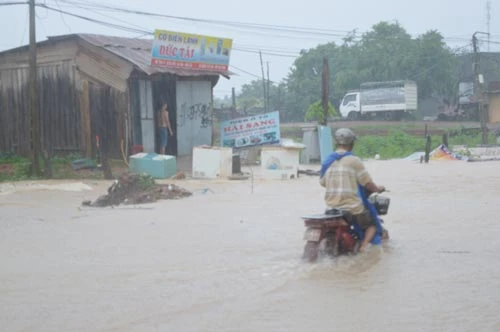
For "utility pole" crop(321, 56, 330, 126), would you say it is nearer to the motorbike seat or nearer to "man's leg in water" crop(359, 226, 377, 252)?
"man's leg in water" crop(359, 226, 377, 252)

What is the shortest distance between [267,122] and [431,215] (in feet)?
35.8

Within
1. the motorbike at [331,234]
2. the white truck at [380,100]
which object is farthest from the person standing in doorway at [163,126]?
the white truck at [380,100]

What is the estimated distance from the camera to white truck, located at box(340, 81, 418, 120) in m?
52.8

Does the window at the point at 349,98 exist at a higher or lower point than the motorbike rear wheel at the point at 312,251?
higher

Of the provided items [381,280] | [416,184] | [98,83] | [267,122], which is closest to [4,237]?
[381,280]

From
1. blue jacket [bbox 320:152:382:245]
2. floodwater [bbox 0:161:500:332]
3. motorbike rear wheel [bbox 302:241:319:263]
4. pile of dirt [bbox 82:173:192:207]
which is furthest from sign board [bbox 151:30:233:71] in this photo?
motorbike rear wheel [bbox 302:241:319:263]

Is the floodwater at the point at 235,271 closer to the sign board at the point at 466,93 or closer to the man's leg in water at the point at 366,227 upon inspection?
the man's leg in water at the point at 366,227

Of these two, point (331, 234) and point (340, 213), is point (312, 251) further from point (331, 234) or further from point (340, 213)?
point (340, 213)

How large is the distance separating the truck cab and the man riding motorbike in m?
46.3

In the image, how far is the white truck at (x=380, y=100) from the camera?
5278 centimetres

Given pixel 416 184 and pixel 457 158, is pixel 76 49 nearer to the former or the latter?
pixel 416 184

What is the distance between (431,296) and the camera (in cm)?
647

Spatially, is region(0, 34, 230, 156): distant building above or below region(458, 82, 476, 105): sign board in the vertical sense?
below

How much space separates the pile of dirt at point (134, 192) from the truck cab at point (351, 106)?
133 ft
